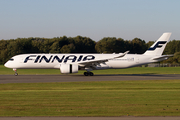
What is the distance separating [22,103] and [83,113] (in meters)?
3.97

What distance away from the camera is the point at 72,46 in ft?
341

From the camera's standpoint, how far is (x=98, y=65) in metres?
36.3

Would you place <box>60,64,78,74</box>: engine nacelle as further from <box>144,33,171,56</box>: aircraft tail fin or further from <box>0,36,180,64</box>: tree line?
<box>0,36,180,64</box>: tree line

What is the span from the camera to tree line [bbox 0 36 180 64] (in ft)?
309

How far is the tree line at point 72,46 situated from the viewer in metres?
94.3

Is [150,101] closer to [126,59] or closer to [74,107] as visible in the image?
[74,107]

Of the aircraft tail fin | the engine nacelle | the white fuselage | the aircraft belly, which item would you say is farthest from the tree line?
the engine nacelle

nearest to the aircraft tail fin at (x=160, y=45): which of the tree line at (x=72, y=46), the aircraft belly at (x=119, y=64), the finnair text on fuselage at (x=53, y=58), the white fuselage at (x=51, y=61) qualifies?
the aircraft belly at (x=119, y=64)

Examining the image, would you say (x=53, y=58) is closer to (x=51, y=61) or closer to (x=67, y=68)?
(x=51, y=61)

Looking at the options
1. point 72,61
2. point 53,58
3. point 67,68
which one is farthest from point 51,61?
point 67,68

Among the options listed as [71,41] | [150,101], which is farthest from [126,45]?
[150,101]

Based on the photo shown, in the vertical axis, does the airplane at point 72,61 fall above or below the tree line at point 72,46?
below

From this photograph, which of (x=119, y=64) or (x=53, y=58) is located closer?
(x=53, y=58)

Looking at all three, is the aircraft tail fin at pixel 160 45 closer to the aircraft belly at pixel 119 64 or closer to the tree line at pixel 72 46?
the aircraft belly at pixel 119 64
